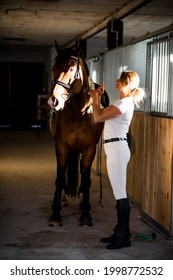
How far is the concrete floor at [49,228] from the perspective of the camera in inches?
148

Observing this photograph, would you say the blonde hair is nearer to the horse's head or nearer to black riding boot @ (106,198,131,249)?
the horse's head

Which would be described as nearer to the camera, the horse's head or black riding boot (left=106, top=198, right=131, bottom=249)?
black riding boot (left=106, top=198, right=131, bottom=249)

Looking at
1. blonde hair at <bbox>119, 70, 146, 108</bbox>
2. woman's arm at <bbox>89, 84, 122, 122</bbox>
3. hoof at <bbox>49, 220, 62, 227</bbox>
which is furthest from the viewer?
hoof at <bbox>49, 220, 62, 227</bbox>

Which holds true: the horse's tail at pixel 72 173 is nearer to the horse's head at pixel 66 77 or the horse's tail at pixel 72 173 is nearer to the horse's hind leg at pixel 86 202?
the horse's hind leg at pixel 86 202

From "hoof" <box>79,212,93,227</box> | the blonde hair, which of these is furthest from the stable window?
"hoof" <box>79,212,93,227</box>

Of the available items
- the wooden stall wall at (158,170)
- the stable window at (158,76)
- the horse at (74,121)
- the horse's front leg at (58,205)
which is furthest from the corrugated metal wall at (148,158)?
the horse's front leg at (58,205)

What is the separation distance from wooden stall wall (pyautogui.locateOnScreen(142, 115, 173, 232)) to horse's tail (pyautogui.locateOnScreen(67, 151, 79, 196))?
Result: 2.48ft

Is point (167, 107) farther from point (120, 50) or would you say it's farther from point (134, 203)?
point (120, 50)

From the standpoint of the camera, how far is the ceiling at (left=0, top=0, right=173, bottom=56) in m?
7.89

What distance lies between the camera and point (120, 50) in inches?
247

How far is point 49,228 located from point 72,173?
79 cm

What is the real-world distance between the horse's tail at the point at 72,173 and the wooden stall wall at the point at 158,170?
0.76 meters

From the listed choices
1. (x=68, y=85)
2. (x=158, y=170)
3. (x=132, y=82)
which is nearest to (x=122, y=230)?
(x=158, y=170)

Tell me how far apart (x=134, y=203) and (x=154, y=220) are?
0.95m
